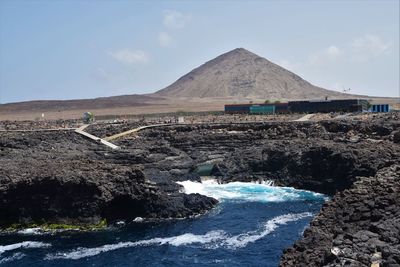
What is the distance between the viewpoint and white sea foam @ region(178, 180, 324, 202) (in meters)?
61.3

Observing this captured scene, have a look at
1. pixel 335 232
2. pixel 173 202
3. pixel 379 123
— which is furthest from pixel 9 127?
pixel 335 232

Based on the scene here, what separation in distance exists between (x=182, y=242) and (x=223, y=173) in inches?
1167

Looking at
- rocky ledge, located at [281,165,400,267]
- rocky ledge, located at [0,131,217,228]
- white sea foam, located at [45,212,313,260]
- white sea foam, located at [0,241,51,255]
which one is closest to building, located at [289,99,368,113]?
rocky ledge, located at [0,131,217,228]

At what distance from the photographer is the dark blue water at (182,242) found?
40375 millimetres

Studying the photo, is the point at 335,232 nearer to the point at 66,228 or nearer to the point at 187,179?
the point at 66,228

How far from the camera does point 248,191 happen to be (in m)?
65.6

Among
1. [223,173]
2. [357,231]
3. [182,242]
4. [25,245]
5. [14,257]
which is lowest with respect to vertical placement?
[14,257]

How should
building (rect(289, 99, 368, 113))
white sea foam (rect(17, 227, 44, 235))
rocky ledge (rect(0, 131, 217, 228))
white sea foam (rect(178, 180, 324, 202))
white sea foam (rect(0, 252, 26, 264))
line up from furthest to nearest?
building (rect(289, 99, 368, 113))
white sea foam (rect(178, 180, 324, 202))
rocky ledge (rect(0, 131, 217, 228))
white sea foam (rect(17, 227, 44, 235))
white sea foam (rect(0, 252, 26, 264))

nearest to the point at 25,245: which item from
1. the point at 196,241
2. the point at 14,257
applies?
the point at 14,257

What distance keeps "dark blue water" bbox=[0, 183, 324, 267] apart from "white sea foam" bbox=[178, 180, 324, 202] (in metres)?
4.44

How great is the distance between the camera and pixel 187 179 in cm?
7081

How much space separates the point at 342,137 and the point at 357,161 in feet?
54.5

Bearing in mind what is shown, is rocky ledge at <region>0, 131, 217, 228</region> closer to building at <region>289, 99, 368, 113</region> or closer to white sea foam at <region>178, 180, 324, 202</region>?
white sea foam at <region>178, 180, 324, 202</region>

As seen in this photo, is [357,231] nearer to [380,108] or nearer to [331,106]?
[331,106]
